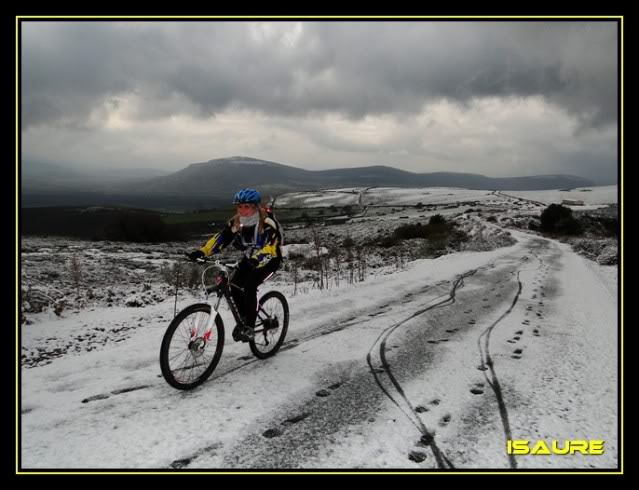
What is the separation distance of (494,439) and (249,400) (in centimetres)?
243

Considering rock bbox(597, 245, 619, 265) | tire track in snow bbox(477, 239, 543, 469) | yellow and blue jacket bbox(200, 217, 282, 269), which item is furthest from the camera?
rock bbox(597, 245, 619, 265)

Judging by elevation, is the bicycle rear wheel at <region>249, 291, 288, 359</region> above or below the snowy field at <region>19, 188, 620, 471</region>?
above

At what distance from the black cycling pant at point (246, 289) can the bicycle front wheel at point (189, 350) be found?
0.51 metres

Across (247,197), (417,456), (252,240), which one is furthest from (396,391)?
(247,197)

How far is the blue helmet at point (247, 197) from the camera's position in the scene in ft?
16.0

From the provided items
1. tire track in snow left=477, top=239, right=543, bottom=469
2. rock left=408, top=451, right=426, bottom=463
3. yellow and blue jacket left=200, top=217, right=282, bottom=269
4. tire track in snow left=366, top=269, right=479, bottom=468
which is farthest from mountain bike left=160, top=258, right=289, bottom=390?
tire track in snow left=477, top=239, right=543, bottom=469

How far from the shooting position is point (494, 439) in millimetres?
3299

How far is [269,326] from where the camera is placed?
5.37 metres

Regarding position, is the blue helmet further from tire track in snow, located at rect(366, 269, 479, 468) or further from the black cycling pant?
tire track in snow, located at rect(366, 269, 479, 468)

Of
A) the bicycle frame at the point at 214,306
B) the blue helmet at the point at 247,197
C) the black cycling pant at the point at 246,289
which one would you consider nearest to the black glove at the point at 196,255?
the bicycle frame at the point at 214,306

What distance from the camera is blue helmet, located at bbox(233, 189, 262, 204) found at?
4.88 m

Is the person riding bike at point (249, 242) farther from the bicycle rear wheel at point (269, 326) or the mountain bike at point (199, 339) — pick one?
the bicycle rear wheel at point (269, 326)

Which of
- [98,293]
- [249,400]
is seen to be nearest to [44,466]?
[249,400]
